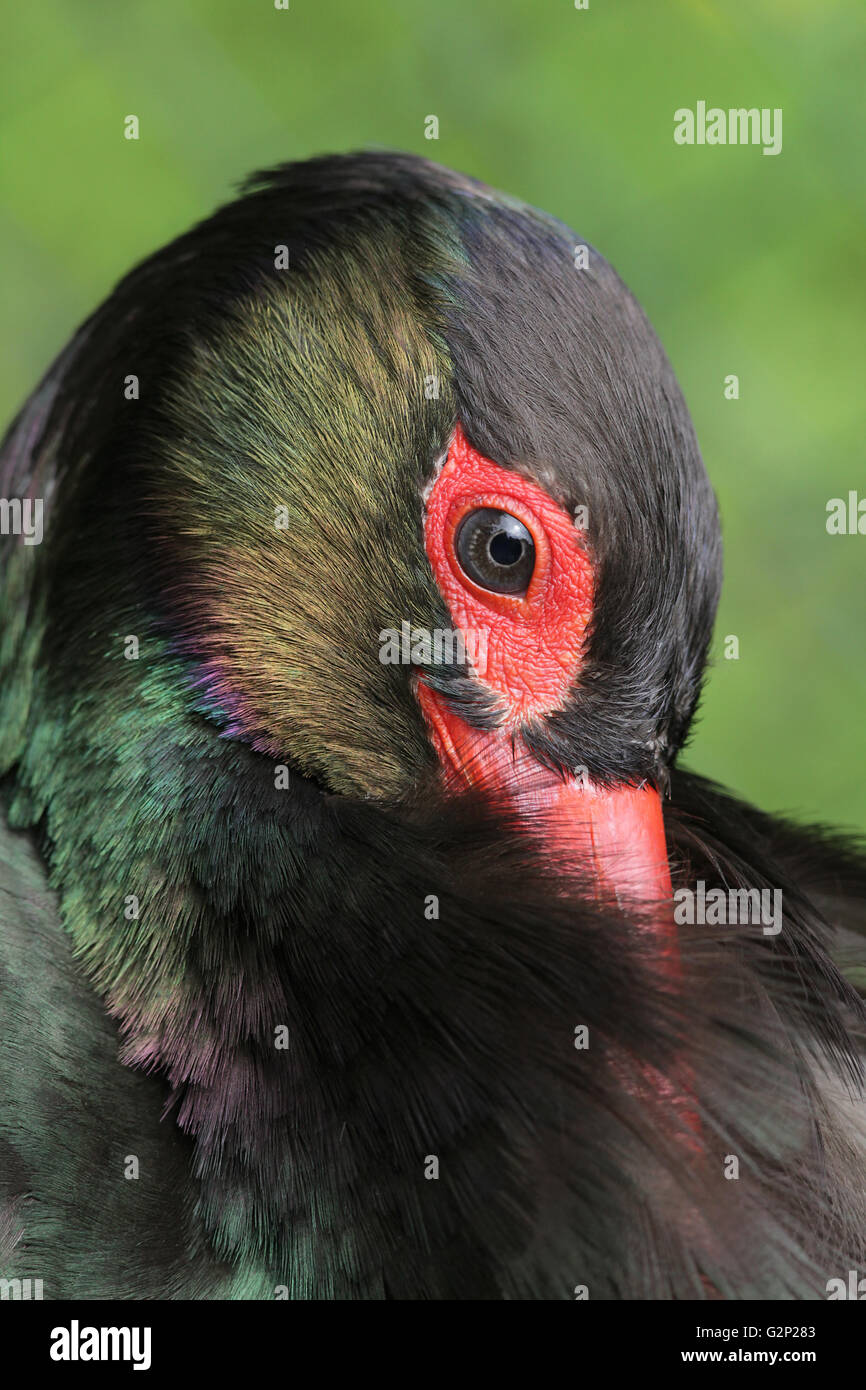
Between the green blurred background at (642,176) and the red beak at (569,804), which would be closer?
the red beak at (569,804)

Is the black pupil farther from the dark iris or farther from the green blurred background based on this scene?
the green blurred background

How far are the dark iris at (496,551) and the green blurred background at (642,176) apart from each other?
2382 mm

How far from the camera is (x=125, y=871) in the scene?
1.80 m

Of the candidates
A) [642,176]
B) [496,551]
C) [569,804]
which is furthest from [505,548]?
[642,176]

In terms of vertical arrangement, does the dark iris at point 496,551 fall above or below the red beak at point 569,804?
above

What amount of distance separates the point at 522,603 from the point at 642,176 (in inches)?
115

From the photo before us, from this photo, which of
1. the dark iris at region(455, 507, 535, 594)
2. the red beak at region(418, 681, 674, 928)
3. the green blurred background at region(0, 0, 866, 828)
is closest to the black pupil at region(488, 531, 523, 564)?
the dark iris at region(455, 507, 535, 594)

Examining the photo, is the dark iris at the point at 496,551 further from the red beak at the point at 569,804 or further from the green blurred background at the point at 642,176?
the green blurred background at the point at 642,176

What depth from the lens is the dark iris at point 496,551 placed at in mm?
1797

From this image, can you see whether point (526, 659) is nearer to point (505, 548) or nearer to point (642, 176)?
point (505, 548)

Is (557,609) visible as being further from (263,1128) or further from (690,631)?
(263,1128)

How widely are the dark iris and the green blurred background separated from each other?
2.38 metres

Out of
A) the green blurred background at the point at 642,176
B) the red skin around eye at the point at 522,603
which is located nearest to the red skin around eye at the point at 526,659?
A: the red skin around eye at the point at 522,603
